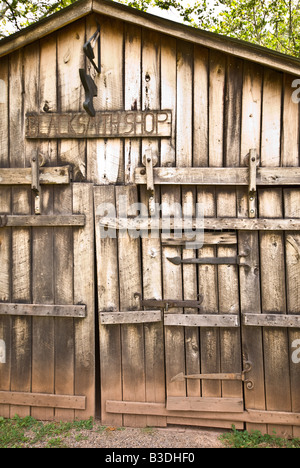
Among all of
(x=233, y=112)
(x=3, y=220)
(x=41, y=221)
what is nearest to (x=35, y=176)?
(x=41, y=221)

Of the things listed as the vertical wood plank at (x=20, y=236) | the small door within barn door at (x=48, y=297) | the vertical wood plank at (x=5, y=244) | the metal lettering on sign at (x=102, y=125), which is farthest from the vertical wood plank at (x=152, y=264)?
the vertical wood plank at (x=5, y=244)

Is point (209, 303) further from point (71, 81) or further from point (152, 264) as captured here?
point (71, 81)

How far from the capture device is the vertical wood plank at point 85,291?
3609mm

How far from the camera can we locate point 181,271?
11.5ft

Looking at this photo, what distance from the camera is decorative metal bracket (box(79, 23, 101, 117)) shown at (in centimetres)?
297

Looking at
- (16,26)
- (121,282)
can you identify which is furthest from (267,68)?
(16,26)

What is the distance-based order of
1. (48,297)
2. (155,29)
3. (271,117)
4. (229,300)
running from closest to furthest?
(155,29), (271,117), (229,300), (48,297)

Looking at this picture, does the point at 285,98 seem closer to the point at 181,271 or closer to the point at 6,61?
the point at 181,271

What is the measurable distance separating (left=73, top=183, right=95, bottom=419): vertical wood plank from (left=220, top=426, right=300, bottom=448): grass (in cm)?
143

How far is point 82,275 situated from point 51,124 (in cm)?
160

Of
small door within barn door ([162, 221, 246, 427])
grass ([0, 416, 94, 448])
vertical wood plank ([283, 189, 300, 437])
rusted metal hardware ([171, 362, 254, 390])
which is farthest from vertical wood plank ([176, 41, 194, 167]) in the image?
grass ([0, 416, 94, 448])

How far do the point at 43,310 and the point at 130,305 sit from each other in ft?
3.03

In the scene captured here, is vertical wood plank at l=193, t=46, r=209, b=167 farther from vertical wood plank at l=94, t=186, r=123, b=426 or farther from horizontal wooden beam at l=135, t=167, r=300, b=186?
vertical wood plank at l=94, t=186, r=123, b=426

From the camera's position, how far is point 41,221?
11.9 feet
